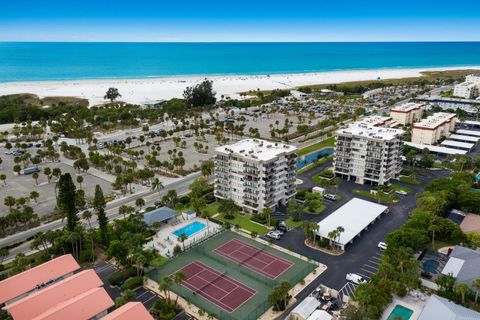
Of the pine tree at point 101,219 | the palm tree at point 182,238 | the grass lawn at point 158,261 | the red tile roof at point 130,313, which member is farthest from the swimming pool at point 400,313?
the pine tree at point 101,219

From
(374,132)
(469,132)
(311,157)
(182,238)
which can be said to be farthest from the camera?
(469,132)

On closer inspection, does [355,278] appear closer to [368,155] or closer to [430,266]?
[430,266]

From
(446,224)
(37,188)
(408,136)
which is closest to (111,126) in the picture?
(37,188)

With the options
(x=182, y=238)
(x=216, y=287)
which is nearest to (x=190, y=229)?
(x=182, y=238)

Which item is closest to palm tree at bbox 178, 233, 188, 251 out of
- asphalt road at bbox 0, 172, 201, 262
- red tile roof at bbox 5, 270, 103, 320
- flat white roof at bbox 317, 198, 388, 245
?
red tile roof at bbox 5, 270, 103, 320

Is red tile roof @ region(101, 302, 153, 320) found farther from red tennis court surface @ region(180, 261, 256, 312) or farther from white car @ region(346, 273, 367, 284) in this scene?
white car @ region(346, 273, 367, 284)

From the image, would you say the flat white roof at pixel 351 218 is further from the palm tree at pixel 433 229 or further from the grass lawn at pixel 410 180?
the grass lawn at pixel 410 180
